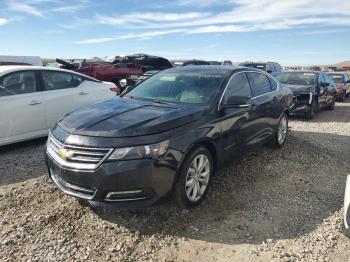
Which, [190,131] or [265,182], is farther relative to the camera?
[265,182]

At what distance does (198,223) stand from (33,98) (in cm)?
414

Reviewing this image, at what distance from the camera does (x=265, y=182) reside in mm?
5062

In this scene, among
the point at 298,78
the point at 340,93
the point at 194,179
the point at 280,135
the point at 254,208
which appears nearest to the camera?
the point at 194,179

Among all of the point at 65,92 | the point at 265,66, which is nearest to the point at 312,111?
the point at 65,92

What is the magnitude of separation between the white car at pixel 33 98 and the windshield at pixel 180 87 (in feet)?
7.03

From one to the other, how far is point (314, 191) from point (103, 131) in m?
2.97

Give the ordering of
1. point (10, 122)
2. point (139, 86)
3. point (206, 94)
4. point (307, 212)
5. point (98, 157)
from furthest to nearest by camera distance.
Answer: point (10, 122) < point (139, 86) < point (206, 94) < point (307, 212) < point (98, 157)

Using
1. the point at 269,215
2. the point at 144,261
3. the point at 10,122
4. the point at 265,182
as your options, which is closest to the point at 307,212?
the point at 269,215

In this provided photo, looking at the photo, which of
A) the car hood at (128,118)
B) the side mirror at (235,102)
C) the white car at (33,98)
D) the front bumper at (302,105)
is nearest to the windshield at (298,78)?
the front bumper at (302,105)

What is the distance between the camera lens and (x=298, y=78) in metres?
11.9

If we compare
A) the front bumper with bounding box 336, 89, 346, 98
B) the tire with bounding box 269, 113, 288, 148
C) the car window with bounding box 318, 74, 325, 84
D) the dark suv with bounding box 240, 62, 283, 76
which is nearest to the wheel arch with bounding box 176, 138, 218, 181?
the tire with bounding box 269, 113, 288, 148

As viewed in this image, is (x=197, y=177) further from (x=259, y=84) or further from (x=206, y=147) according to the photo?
(x=259, y=84)

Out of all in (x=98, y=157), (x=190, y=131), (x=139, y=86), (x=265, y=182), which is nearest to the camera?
(x=98, y=157)

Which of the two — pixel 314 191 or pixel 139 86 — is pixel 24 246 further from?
pixel 314 191
